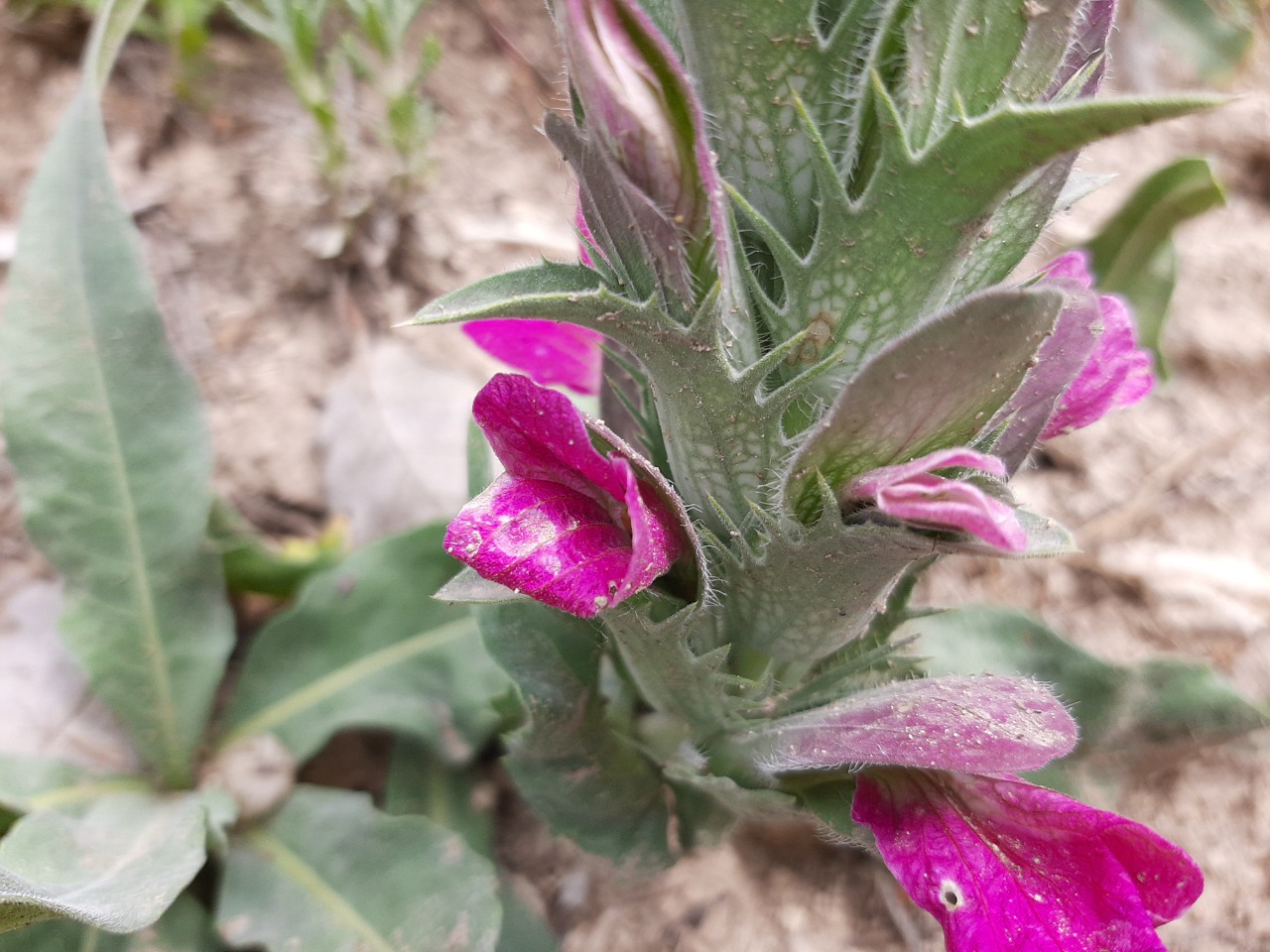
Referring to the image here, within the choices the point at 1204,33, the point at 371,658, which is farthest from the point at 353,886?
the point at 1204,33

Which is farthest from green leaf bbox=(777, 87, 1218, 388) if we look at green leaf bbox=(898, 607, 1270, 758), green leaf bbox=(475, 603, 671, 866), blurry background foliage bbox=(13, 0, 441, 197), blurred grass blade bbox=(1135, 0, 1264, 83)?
blurred grass blade bbox=(1135, 0, 1264, 83)

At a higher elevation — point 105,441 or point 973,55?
point 973,55

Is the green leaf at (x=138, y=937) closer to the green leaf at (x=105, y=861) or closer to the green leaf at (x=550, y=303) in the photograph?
the green leaf at (x=105, y=861)

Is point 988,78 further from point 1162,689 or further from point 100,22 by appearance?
point 100,22

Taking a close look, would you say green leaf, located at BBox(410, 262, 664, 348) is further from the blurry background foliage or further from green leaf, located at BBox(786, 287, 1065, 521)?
the blurry background foliage

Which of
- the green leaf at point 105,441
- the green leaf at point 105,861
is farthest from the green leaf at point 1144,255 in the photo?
the green leaf at point 105,861

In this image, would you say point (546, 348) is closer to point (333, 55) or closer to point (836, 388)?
point (836, 388)
